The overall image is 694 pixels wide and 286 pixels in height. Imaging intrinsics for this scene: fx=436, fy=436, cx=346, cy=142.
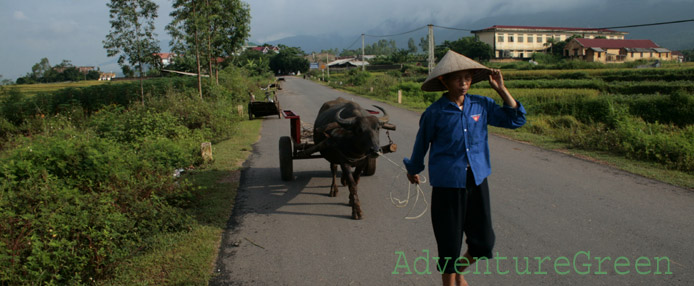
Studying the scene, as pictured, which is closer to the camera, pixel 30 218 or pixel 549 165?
pixel 30 218

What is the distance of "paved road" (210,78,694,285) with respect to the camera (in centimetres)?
399

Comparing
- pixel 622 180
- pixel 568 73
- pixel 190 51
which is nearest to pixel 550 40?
pixel 568 73

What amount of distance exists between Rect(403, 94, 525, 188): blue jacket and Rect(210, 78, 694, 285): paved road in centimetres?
129

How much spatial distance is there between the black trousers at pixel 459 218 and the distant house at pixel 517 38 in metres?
70.5

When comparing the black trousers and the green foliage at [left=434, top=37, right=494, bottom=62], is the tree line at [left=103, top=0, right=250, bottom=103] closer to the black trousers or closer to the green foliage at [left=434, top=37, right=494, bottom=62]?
the black trousers

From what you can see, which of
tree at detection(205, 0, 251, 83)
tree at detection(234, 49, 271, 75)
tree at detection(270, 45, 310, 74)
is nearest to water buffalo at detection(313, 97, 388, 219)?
tree at detection(205, 0, 251, 83)

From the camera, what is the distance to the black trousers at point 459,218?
3076 millimetres

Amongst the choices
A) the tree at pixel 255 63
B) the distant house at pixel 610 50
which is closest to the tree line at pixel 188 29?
the tree at pixel 255 63

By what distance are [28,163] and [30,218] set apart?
157 cm

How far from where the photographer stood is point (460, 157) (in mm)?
3086

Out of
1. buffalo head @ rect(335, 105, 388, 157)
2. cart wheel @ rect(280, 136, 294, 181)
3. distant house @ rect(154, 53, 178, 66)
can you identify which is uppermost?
distant house @ rect(154, 53, 178, 66)

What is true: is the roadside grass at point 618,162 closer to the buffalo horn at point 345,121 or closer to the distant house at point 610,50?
the buffalo horn at point 345,121

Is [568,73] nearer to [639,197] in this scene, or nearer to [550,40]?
[639,197]

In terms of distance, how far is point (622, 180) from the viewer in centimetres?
708
